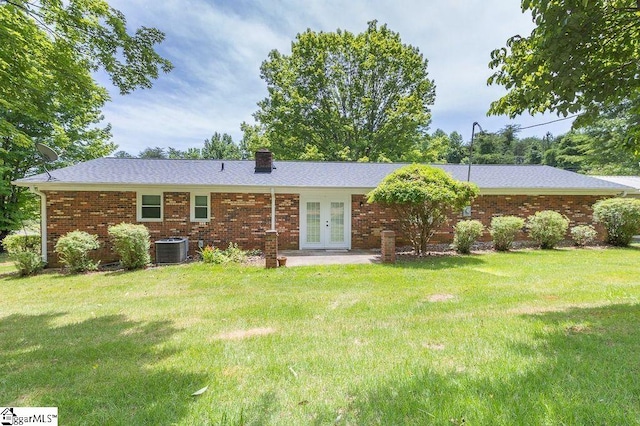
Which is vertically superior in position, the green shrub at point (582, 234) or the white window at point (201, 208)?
the white window at point (201, 208)

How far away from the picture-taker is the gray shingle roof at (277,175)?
11492mm

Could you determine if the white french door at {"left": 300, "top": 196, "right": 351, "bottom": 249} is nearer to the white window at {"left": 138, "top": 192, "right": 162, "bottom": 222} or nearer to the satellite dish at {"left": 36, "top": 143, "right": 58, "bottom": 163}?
the white window at {"left": 138, "top": 192, "right": 162, "bottom": 222}

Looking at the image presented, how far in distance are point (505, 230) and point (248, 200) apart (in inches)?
373

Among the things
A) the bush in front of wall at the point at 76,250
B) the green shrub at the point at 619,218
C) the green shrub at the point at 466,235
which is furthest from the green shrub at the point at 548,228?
the bush in front of wall at the point at 76,250

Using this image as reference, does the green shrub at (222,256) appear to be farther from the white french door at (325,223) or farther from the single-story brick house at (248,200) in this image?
the white french door at (325,223)

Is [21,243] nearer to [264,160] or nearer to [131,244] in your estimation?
[131,244]

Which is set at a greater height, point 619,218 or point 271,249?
point 619,218

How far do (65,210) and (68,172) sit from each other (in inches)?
64.8

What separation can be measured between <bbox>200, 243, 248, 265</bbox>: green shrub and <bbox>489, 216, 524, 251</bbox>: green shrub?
9.04 metres

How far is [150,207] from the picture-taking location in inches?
458

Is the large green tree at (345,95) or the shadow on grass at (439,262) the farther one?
the large green tree at (345,95)

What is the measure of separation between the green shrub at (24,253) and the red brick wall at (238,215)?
542 millimetres

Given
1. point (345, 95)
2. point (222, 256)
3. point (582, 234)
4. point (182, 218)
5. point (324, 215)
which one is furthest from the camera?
point (345, 95)

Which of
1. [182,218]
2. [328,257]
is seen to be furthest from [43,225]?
[328,257]
